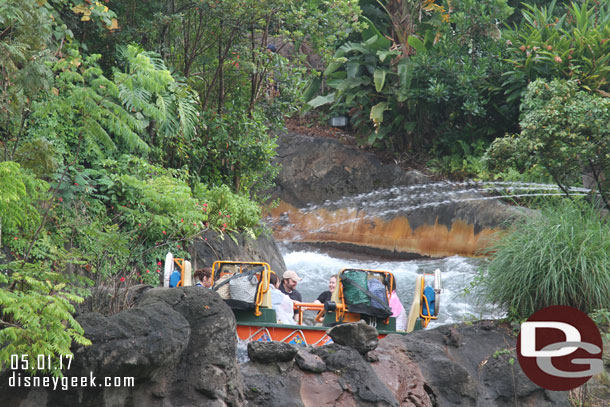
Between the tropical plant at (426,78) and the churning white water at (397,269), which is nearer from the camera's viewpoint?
the churning white water at (397,269)

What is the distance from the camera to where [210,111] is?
1261 cm

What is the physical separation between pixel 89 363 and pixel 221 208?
7230mm

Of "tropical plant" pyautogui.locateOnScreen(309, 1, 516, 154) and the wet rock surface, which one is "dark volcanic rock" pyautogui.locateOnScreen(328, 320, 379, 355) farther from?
"tropical plant" pyautogui.locateOnScreen(309, 1, 516, 154)

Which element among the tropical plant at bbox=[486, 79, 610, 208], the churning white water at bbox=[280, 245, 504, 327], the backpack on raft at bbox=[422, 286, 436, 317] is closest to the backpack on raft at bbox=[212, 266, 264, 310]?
the backpack on raft at bbox=[422, 286, 436, 317]

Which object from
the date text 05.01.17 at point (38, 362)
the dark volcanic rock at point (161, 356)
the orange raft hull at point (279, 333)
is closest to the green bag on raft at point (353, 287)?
the orange raft hull at point (279, 333)

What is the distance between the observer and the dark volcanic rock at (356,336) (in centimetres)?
653

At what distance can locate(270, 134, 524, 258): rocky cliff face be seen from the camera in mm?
17328

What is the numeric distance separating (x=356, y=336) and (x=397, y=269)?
10.2 meters

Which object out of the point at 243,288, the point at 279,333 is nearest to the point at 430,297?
the point at 279,333

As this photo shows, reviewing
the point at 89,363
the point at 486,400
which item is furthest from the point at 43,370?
the point at 486,400

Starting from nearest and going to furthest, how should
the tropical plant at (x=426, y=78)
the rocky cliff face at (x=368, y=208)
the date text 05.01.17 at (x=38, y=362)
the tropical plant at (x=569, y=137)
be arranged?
the date text 05.01.17 at (x=38, y=362) → the tropical plant at (x=569, y=137) → the rocky cliff face at (x=368, y=208) → the tropical plant at (x=426, y=78)

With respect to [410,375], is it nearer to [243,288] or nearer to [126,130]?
[243,288]

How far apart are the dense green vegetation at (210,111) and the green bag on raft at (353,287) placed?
66.3 inches

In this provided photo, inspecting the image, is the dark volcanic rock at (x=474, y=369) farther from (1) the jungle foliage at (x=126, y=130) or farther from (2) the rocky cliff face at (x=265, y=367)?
(1) the jungle foliage at (x=126, y=130)
